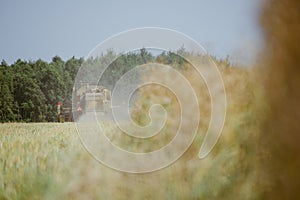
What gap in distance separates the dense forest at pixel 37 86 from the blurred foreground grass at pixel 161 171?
0.23 m

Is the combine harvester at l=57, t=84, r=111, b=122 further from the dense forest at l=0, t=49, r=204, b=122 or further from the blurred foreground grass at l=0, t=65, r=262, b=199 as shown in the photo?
the blurred foreground grass at l=0, t=65, r=262, b=199

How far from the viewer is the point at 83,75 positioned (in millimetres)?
1915

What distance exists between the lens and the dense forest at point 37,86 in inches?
75.7

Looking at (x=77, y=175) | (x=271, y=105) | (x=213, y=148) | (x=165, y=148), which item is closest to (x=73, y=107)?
(x=77, y=175)

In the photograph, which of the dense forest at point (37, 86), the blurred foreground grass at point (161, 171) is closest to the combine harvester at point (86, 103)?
the dense forest at point (37, 86)

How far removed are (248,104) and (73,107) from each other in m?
0.83

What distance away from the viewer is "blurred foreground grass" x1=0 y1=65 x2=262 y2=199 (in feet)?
5.10

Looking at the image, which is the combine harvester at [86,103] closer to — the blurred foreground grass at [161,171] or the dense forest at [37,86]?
the dense forest at [37,86]

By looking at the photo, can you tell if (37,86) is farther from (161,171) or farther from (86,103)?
(161,171)

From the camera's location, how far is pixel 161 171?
1585 millimetres

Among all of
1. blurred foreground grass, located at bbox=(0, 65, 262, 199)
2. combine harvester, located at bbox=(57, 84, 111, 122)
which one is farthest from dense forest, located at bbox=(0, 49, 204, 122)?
blurred foreground grass, located at bbox=(0, 65, 262, 199)

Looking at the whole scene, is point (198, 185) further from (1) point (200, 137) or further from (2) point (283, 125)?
(2) point (283, 125)

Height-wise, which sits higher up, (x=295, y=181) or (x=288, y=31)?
(x=288, y=31)

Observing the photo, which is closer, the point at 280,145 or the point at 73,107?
the point at 280,145
